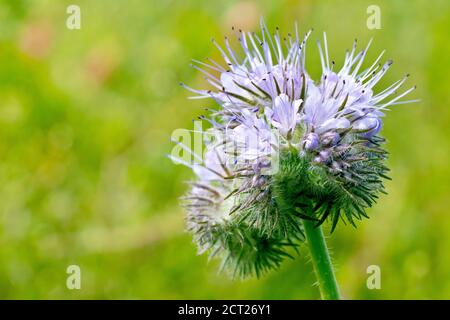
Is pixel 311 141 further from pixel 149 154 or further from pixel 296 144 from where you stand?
pixel 149 154

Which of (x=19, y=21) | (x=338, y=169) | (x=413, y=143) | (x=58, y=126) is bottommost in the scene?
(x=338, y=169)

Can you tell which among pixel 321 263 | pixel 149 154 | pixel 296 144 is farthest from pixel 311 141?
pixel 149 154

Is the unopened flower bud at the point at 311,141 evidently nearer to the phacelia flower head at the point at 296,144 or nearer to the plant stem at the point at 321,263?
the phacelia flower head at the point at 296,144

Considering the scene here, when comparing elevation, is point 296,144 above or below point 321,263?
above

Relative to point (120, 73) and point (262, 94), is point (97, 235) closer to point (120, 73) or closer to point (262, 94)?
point (120, 73)

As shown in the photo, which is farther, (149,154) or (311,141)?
(149,154)

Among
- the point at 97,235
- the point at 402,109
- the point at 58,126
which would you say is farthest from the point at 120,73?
the point at 402,109

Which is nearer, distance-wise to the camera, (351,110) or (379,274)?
(351,110)
